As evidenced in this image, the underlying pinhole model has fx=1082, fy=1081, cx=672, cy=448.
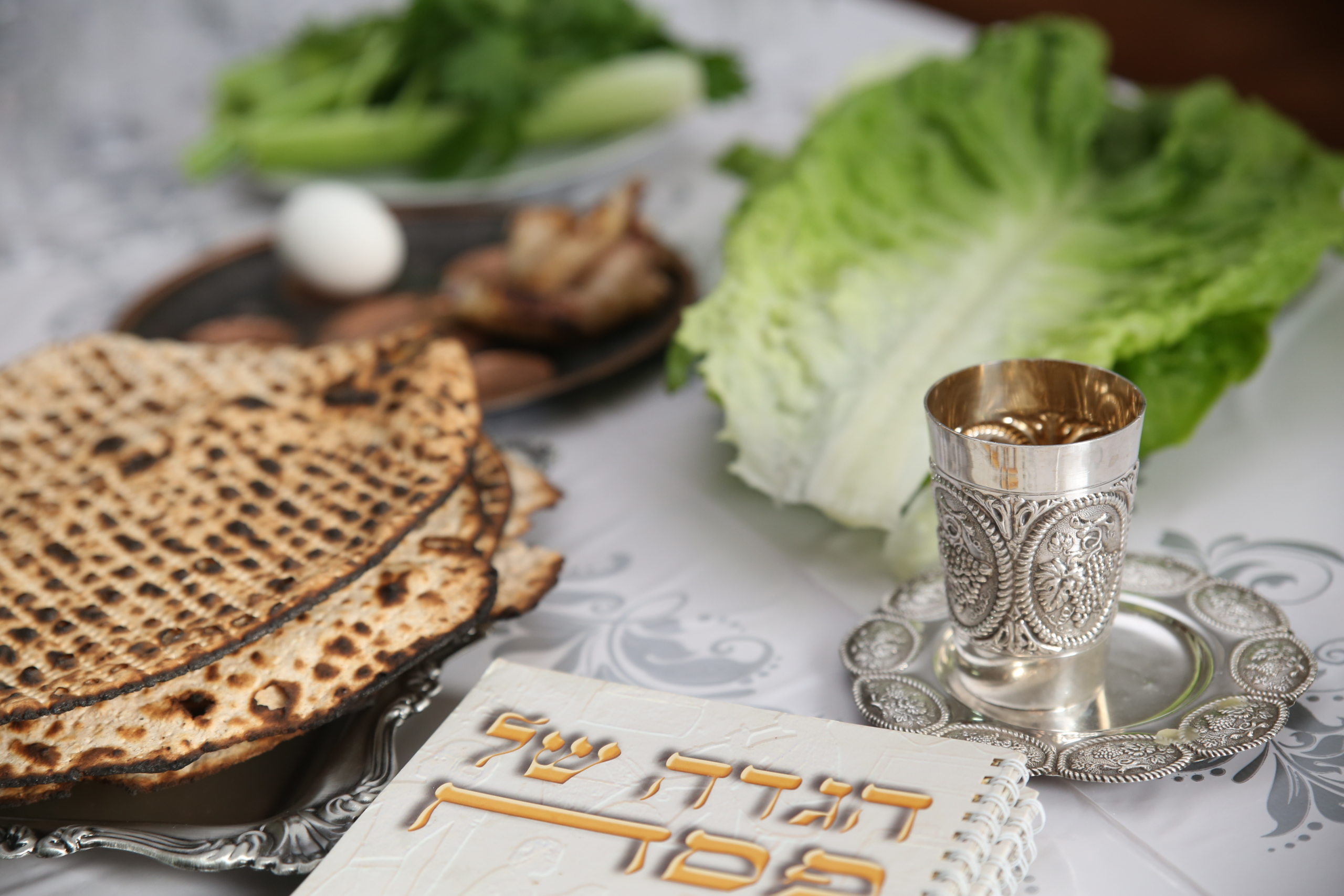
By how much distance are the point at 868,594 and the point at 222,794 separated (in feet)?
1.87

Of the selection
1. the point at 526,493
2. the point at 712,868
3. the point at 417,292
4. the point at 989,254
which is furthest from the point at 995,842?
the point at 417,292

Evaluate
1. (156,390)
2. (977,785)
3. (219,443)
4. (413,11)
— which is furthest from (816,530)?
(413,11)

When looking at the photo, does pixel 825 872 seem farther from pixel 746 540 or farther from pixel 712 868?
pixel 746 540

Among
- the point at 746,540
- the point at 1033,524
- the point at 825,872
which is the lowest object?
the point at 746,540

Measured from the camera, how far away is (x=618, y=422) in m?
1.34

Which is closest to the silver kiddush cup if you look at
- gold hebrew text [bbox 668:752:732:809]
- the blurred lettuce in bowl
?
gold hebrew text [bbox 668:752:732:809]

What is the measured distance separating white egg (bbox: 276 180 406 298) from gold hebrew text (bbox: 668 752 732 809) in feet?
3.67

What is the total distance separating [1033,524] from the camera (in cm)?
74

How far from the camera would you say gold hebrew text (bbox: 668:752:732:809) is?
695 millimetres

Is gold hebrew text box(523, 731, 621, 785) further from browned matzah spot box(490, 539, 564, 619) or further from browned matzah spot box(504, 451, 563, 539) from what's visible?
browned matzah spot box(504, 451, 563, 539)

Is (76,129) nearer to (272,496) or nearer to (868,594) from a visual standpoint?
(272,496)

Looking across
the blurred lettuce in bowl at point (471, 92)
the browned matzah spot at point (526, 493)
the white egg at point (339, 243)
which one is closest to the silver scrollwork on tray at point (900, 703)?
the browned matzah spot at point (526, 493)

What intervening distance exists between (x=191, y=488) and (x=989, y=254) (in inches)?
36.7

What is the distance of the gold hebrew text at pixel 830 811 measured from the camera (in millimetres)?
649
